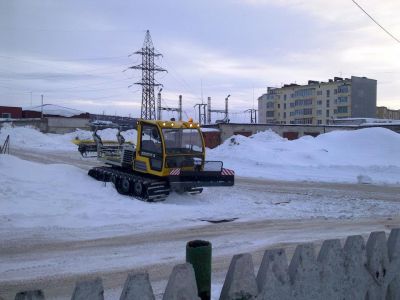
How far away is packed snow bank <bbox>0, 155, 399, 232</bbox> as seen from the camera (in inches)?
453

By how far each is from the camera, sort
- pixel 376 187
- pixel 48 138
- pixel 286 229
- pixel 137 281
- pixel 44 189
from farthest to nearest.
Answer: pixel 48 138 < pixel 376 187 < pixel 44 189 < pixel 286 229 < pixel 137 281

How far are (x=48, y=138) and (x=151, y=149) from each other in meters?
44.2

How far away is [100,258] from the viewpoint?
326 inches

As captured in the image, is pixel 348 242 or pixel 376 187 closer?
pixel 348 242

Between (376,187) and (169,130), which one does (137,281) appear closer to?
(169,130)

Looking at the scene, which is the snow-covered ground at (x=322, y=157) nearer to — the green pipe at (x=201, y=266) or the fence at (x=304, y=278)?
the fence at (x=304, y=278)

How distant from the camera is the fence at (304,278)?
328 cm

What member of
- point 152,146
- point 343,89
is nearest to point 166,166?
point 152,146

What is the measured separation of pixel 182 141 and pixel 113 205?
370 cm

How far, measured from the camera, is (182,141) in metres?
15.8

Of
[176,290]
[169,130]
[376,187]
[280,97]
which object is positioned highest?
[280,97]

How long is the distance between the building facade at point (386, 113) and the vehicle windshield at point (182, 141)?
144 meters

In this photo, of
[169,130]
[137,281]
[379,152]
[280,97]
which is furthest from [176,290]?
[280,97]

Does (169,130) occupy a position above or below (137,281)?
above
